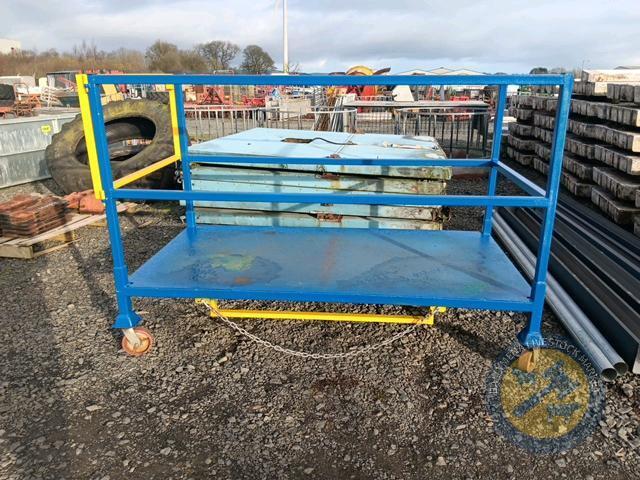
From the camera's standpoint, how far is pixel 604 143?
6.48 meters

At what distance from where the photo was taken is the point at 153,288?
327 cm

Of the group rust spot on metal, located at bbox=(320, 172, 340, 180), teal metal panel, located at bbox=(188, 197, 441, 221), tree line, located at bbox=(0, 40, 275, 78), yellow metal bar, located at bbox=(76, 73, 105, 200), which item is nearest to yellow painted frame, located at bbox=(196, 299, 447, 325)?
yellow metal bar, located at bbox=(76, 73, 105, 200)

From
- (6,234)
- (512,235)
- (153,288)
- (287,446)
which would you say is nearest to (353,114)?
(512,235)

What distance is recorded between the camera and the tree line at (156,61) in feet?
188

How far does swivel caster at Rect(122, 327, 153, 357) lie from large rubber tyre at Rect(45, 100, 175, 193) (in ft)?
14.4

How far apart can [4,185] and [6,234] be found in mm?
3710

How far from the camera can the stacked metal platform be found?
543 centimetres

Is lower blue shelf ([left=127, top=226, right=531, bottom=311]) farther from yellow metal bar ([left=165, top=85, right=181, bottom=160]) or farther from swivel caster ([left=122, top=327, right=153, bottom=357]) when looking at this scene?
yellow metal bar ([left=165, top=85, right=181, bottom=160])

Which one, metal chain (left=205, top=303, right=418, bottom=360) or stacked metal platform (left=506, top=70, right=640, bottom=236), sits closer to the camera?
metal chain (left=205, top=303, right=418, bottom=360)

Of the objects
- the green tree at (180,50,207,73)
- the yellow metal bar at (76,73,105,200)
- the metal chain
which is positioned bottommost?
the metal chain

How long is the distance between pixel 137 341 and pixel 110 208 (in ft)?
3.05

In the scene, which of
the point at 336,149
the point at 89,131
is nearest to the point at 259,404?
the point at 89,131

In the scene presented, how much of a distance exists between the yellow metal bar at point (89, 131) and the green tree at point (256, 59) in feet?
183

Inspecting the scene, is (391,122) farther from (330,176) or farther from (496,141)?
(496,141)
